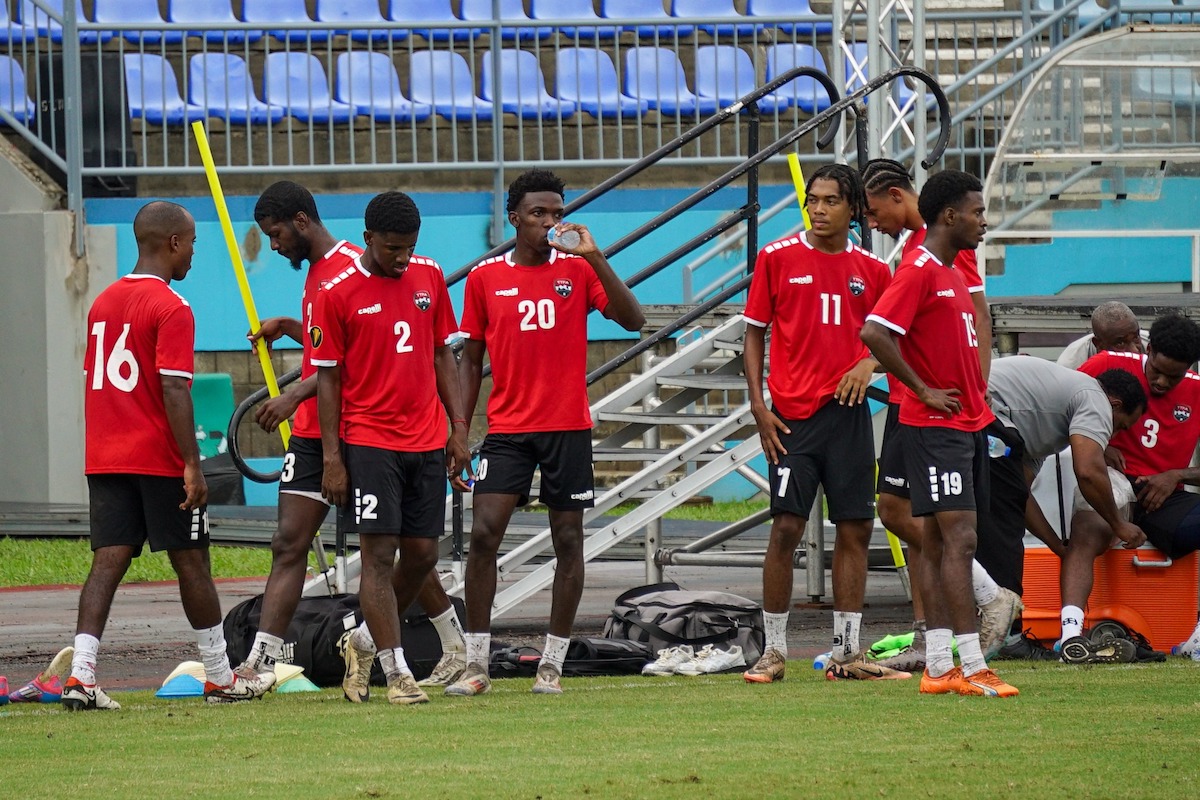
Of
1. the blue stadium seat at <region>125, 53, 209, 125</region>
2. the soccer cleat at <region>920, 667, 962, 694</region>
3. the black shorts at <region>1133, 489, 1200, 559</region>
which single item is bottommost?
the soccer cleat at <region>920, 667, 962, 694</region>

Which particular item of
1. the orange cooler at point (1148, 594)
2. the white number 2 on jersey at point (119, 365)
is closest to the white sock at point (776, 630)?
the orange cooler at point (1148, 594)

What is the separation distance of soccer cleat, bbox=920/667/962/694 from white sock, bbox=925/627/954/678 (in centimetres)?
2

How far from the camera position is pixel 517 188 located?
23.2ft

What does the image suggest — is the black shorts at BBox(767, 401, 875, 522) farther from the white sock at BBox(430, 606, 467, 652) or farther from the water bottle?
the white sock at BBox(430, 606, 467, 652)

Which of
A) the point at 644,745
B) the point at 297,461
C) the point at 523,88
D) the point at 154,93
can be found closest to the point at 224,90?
the point at 154,93

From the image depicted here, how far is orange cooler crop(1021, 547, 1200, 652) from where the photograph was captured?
8.28 metres

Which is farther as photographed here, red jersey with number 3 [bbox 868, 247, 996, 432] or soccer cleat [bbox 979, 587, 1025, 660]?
soccer cleat [bbox 979, 587, 1025, 660]

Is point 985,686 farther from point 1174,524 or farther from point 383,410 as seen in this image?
point 383,410

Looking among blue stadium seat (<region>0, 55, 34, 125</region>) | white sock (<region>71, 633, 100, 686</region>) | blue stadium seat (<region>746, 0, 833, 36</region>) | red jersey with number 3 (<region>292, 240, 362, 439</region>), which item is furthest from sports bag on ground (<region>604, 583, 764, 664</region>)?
blue stadium seat (<region>0, 55, 34, 125</region>)

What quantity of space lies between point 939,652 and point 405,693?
6.54 feet

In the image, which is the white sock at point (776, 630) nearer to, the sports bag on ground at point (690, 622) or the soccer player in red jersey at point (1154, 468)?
the sports bag on ground at point (690, 622)

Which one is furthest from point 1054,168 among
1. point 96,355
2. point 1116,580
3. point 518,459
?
point 96,355

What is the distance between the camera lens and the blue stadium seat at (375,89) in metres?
18.2

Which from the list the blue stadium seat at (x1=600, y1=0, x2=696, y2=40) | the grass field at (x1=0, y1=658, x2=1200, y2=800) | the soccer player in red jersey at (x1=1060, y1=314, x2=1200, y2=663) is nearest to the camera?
the grass field at (x1=0, y1=658, x2=1200, y2=800)
